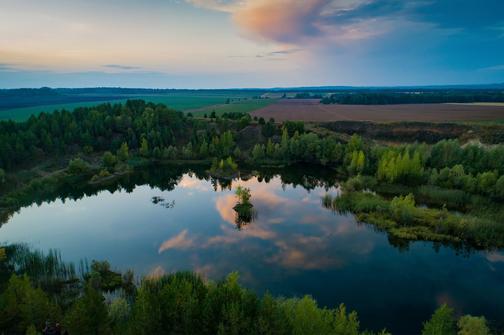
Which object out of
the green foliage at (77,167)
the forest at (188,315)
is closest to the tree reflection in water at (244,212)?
the forest at (188,315)

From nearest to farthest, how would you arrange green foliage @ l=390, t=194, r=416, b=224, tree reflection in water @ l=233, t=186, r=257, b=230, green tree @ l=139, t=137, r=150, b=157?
green foliage @ l=390, t=194, r=416, b=224, tree reflection in water @ l=233, t=186, r=257, b=230, green tree @ l=139, t=137, r=150, b=157

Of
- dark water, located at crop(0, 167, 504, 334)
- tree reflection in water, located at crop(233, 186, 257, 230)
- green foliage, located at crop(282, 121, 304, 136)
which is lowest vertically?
dark water, located at crop(0, 167, 504, 334)

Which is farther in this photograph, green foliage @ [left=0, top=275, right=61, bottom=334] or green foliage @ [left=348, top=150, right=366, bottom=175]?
green foliage @ [left=348, top=150, right=366, bottom=175]

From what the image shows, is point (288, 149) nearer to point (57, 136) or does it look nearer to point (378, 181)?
point (378, 181)

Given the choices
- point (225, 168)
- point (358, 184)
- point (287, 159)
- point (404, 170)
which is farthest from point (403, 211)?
point (287, 159)

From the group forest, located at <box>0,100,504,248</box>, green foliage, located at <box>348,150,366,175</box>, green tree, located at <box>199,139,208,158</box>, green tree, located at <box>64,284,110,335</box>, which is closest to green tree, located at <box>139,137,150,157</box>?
forest, located at <box>0,100,504,248</box>

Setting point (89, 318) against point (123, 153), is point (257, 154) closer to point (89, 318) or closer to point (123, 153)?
point (123, 153)

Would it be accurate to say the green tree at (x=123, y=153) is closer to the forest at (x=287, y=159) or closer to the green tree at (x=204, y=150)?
the forest at (x=287, y=159)

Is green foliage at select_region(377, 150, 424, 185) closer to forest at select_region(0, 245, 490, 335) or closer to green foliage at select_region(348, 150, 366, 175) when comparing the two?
green foliage at select_region(348, 150, 366, 175)
